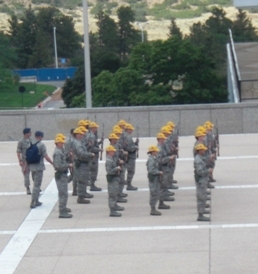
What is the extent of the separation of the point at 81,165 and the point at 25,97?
5334 cm

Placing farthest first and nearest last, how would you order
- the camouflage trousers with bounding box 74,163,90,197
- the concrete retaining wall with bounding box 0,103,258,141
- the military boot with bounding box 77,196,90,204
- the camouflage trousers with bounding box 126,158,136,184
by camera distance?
the concrete retaining wall with bounding box 0,103,258,141 → the camouflage trousers with bounding box 126,158,136,184 → the military boot with bounding box 77,196,90,204 → the camouflage trousers with bounding box 74,163,90,197

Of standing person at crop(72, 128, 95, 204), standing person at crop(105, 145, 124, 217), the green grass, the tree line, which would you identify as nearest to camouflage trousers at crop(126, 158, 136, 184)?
standing person at crop(72, 128, 95, 204)

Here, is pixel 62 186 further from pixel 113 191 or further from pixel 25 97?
pixel 25 97

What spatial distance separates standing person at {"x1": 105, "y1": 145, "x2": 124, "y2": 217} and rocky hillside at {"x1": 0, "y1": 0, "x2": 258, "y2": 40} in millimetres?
88231

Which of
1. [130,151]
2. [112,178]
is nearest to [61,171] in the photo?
[112,178]

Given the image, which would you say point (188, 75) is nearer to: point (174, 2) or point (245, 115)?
point (245, 115)

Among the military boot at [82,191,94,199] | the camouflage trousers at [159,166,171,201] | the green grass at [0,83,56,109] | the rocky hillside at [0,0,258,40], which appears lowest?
the green grass at [0,83,56,109]

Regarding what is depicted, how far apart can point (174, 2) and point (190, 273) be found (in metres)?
119

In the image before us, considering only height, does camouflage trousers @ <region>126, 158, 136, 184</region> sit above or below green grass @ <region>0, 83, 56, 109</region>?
above

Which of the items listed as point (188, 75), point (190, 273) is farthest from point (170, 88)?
point (190, 273)

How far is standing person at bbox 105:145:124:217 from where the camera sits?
14.6 metres

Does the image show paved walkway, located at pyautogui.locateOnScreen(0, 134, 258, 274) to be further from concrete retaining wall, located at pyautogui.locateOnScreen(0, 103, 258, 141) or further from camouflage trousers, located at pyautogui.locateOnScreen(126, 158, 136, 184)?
concrete retaining wall, located at pyautogui.locateOnScreen(0, 103, 258, 141)

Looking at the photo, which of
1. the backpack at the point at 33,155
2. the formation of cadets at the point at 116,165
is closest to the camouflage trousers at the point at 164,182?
the formation of cadets at the point at 116,165

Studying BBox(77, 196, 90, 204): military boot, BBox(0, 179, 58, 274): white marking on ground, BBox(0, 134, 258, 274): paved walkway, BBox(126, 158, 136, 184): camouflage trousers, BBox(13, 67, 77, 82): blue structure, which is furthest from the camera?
BBox(13, 67, 77, 82): blue structure
